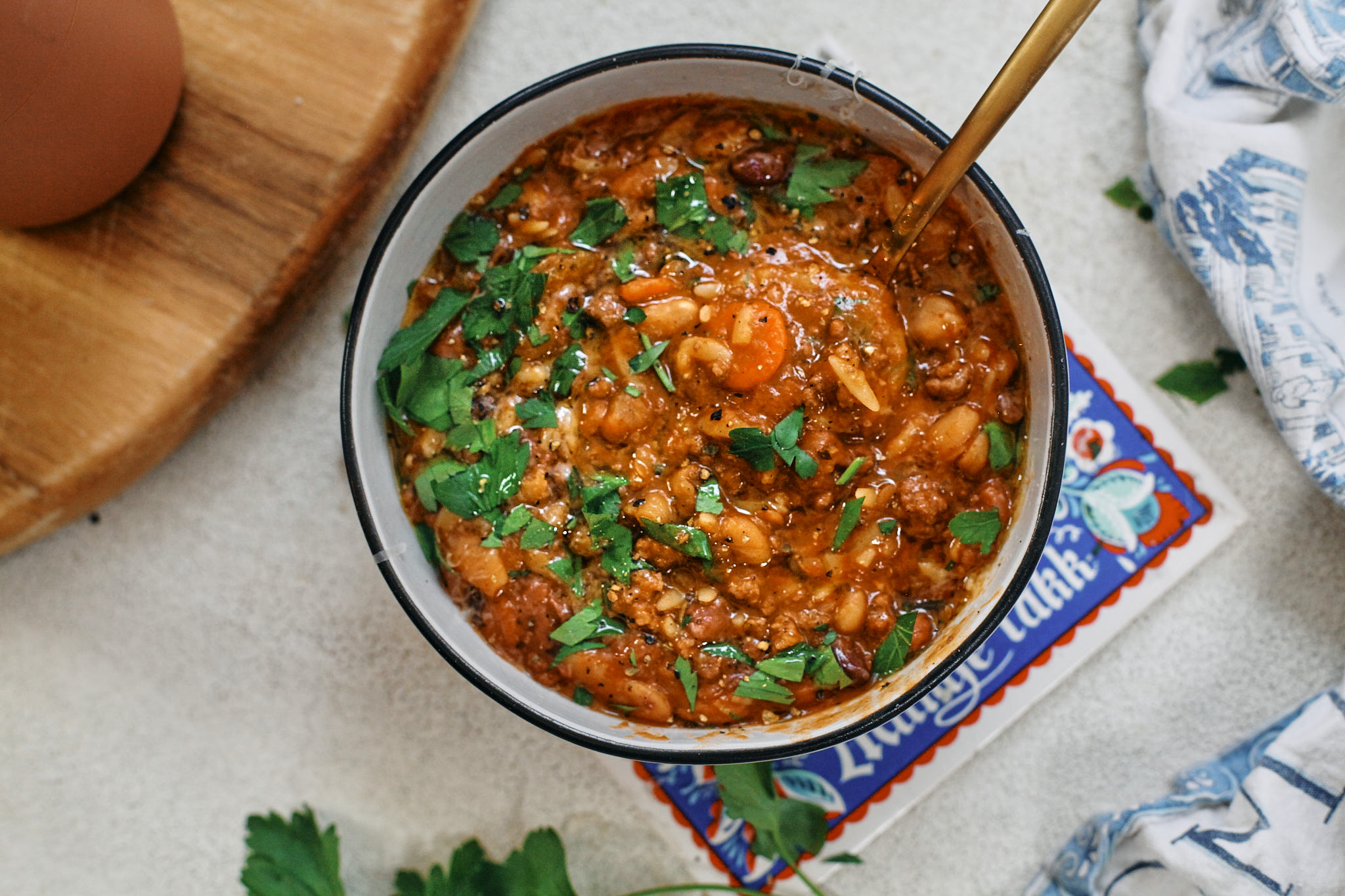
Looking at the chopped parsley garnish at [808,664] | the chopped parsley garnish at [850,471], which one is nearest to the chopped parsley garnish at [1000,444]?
the chopped parsley garnish at [850,471]

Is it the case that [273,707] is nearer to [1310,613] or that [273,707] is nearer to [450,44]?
[450,44]

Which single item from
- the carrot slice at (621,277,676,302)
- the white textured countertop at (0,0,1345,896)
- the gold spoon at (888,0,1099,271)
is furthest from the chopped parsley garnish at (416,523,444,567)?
the gold spoon at (888,0,1099,271)

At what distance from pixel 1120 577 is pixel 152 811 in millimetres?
2889

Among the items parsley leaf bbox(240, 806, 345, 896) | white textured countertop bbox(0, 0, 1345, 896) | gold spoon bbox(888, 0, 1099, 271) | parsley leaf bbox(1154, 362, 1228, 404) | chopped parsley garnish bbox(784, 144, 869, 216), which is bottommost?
parsley leaf bbox(240, 806, 345, 896)

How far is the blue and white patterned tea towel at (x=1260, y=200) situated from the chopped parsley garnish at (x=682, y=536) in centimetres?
154

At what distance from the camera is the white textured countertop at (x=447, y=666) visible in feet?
8.54

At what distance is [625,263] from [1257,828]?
221 centimetres

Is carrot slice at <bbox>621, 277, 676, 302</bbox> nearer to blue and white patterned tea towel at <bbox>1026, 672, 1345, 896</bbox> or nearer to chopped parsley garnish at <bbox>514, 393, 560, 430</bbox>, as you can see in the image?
chopped parsley garnish at <bbox>514, 393, 560, 430</bbox>

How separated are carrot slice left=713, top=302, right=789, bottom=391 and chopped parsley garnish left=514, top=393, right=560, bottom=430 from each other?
388 mm

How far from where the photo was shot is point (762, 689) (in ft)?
6.75

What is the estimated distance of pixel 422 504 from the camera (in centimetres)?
217

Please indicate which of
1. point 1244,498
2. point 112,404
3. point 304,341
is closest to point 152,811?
point 112,404

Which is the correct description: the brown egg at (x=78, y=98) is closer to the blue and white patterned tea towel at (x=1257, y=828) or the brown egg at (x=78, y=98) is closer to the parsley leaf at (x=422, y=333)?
the parsley leaf at (x=422, y=333)

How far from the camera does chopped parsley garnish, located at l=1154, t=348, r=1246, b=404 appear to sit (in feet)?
8.50
